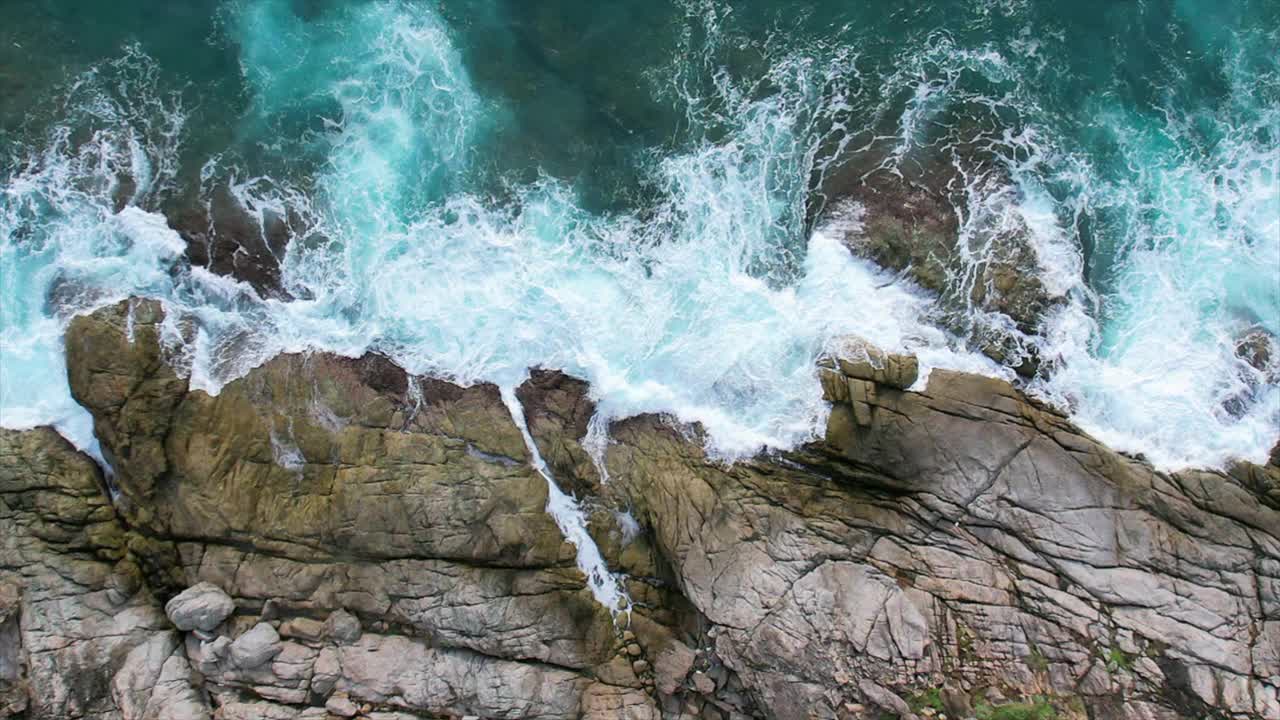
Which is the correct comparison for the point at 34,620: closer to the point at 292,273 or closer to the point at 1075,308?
the point at 292,273

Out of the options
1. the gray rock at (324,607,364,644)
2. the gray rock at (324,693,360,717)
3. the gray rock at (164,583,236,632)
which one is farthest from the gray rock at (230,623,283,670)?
the gray rock at (324,693,360,717)

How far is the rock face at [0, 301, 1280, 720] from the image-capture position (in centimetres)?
1964

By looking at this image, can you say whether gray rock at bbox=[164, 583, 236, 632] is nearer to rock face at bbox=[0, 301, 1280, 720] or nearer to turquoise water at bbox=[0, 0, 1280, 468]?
rock face at bbox=[0, 301, 1280, 720]

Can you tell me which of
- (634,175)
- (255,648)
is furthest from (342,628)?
(634,175)

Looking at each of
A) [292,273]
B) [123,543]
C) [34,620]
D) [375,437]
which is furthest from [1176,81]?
[34,620]

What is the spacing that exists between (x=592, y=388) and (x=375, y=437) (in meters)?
6.39

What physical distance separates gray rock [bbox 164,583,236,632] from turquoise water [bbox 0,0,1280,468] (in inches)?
231

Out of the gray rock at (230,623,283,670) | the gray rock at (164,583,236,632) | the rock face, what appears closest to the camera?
the rock face

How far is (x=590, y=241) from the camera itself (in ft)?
80.0

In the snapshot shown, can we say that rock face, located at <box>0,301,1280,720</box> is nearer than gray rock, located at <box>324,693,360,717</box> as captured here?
Yes

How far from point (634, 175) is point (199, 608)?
58.1 feet

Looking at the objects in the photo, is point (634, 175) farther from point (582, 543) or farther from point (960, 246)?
point (582, 543)

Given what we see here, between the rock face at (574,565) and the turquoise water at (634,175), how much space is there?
160 cm

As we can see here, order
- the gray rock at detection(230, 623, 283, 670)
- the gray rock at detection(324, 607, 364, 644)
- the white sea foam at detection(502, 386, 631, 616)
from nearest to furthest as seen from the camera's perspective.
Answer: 1. the gray rock at detection(230, 623, 283, 670)
2. the gray rock at detection(324, 607, 364, 644)
3. the white sea foam at detection(502, 386, 631, 616)
